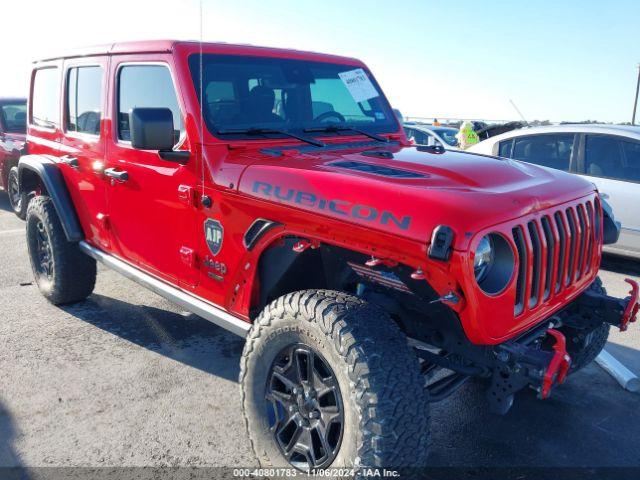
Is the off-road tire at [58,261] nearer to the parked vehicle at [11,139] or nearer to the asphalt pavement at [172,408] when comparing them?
the asphalt pavement at [172,408]

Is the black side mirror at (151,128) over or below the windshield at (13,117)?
over

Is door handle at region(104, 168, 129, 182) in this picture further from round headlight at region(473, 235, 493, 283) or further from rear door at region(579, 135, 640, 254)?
rear door at region(579, 135, 640, 254)

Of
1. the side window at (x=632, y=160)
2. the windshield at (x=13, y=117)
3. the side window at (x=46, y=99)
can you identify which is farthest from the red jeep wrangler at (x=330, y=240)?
the windshield at (x=13, y=117)

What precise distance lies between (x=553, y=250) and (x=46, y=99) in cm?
428

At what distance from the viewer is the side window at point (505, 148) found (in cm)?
688

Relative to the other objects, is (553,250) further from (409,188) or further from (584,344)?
(584,344)

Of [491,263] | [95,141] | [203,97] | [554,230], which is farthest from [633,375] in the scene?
[95,141]

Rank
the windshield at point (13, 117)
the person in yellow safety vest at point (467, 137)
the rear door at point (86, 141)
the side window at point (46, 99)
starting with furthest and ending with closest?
the person in yellow safety vest at point (467, 137)
the windshield at point (13, 117)
the side window at point (46, 99)
the rear door at point (86, 141)

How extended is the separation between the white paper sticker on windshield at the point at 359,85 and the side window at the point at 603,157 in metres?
3.23

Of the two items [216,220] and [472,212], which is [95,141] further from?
[472,212]

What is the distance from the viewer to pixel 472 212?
212 centimetres

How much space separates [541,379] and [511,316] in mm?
261

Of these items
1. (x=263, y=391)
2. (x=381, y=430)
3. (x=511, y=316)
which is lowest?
(x=263, y=391)

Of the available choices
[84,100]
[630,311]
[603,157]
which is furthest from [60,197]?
[603,157]
